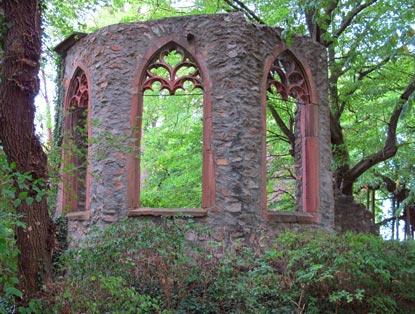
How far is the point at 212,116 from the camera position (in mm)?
7836

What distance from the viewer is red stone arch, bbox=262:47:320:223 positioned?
842 cm

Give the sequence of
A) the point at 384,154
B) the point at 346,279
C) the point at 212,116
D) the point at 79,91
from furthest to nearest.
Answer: the point at 384,154 → the point at 79,91 → the point at 212,116 → the point at 346,279

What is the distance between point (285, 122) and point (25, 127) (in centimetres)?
816

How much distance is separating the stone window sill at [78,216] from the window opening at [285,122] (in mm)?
3448

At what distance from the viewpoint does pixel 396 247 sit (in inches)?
236

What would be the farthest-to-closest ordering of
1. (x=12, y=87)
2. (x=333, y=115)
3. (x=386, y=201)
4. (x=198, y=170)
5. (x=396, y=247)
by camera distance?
(x=386, y=201) < (x=198, y=170) < (x=333, y=115) < (x=396, y=247) < (x=12, y=87)

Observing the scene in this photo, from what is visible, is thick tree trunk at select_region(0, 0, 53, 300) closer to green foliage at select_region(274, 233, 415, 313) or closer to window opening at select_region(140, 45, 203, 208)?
green foliage at select_region(274, 233, 415, 313)

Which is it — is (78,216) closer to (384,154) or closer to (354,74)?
(384,154)


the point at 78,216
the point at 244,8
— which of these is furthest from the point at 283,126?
the point at 78,216

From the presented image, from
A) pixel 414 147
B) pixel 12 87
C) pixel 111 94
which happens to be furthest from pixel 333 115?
pixel 12 87

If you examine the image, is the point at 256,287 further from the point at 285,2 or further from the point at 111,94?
the point at 285,2

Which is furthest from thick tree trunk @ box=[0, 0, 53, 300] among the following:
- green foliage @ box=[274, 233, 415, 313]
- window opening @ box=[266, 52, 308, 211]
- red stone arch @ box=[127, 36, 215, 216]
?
window opening @ box=[266, 52, 308, 211]

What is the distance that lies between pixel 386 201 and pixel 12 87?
1456cm

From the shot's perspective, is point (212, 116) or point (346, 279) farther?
point (212, 116)
